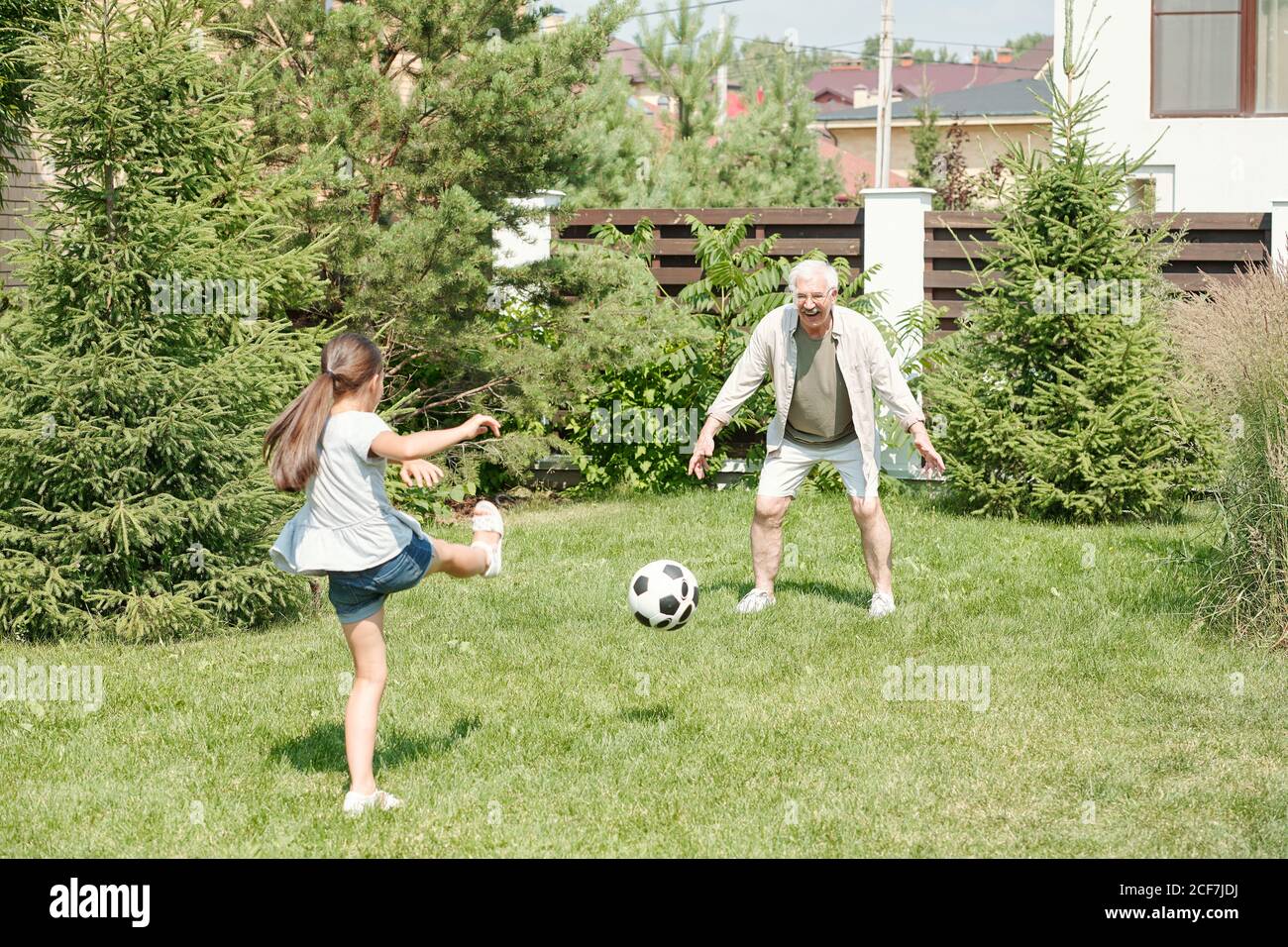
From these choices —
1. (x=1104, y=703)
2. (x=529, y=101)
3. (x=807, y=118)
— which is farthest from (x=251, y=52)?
(x=807, y=118)

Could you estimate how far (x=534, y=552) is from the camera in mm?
9789

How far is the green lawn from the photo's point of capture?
4762 millimetres

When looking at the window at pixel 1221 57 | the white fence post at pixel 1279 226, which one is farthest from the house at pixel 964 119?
the white fence post at pixel 1279 226

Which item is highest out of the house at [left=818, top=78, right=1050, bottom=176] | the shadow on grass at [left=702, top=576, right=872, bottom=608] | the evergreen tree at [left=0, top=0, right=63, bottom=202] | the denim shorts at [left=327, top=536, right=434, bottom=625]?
the house at [left=818, top=78, right=1050, bottom=176]

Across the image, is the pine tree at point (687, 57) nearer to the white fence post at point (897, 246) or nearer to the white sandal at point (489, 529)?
the white fence post at point (897, 246)

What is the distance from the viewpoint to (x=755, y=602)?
26.0ft

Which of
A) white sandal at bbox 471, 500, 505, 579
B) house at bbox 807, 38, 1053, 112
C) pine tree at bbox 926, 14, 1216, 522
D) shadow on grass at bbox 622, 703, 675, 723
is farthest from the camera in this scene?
house at bbox 807, 38, 1053, 112

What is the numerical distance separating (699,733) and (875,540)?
243 centimetres

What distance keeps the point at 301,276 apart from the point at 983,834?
536 centimetres

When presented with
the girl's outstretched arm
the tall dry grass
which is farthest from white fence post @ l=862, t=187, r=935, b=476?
the girl's outstretched arm

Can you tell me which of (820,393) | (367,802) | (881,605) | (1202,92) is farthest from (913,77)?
(367,802)

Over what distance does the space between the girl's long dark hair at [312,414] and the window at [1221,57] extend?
610 inches

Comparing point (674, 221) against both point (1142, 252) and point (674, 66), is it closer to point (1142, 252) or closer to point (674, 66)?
point (1142, 252)

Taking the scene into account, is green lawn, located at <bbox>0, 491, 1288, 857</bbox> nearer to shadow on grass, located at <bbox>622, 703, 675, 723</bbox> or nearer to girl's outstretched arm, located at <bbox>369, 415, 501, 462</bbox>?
shadow on grass, located at <bbox>622, 703, 675, 723</bbox>
